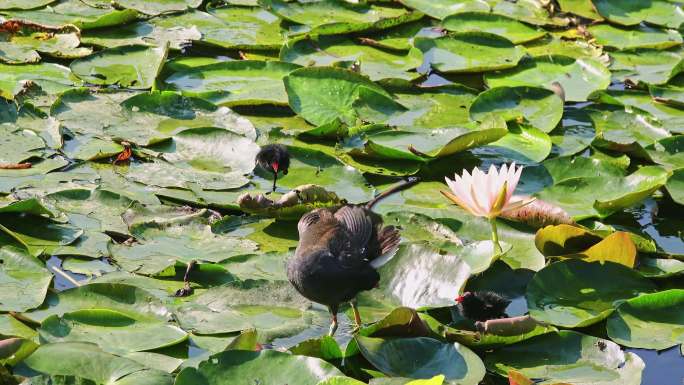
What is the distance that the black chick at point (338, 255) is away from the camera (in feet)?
11.3

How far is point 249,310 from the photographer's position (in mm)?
3635

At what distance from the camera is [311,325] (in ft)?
11.9

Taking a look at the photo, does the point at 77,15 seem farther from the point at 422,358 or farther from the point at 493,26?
the point at 422,358

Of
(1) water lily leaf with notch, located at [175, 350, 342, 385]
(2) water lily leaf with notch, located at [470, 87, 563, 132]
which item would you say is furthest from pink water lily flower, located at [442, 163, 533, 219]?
(2) water lily leaf with notch, located at [470, 87, 563, 132]

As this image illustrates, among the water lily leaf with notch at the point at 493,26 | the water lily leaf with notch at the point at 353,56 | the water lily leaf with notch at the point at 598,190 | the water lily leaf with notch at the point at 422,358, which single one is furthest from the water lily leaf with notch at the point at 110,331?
the water lily leaf with notch at the point at 493,26

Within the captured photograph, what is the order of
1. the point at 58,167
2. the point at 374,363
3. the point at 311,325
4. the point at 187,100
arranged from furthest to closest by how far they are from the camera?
1. the point at 187,100
2. the point at 58,167
3. the point at 311,325
4. the point at 374,363

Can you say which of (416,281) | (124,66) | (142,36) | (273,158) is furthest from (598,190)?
(142,36)

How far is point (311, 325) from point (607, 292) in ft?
3.71

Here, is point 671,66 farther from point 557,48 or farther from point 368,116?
point 368,116

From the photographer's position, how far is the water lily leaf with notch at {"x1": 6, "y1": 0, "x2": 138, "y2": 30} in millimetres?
6039

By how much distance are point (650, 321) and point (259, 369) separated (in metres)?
1.49

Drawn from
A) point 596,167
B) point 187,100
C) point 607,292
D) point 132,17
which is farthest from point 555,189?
point 132,17

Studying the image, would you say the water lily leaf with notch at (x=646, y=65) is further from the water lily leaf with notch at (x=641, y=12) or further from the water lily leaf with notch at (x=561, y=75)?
the water lily leaf with notch at (x=641, y=12)

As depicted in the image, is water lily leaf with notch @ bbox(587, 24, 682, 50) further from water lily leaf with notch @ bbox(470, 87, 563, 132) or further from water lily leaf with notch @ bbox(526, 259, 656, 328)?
water lily leaf with notch @ bbox(526, 259, 656, 328)
